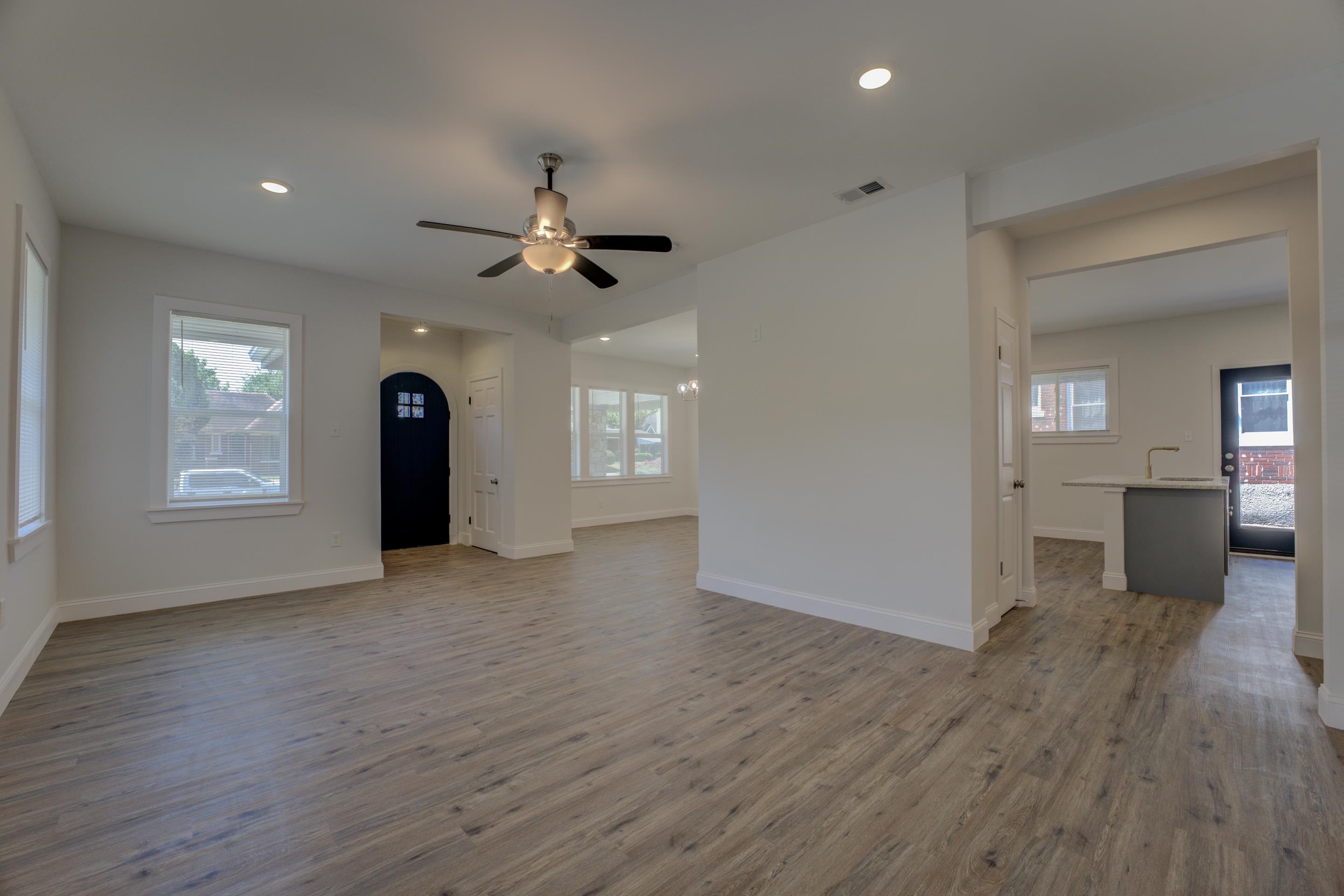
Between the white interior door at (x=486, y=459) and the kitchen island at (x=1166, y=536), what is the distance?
5.72m

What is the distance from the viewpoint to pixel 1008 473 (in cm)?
405

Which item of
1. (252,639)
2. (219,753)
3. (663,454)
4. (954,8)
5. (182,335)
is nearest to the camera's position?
(954,8)

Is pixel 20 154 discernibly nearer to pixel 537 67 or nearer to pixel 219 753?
pixel 537 67

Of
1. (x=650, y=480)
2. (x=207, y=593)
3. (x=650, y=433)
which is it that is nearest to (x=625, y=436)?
(x=650, y=433)

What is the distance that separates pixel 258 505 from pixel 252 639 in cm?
160

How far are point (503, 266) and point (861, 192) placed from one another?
229 cm

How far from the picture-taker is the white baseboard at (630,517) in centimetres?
907

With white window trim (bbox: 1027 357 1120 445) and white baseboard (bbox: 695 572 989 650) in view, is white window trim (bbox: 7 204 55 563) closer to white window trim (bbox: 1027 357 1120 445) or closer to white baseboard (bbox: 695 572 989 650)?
white baseboard (bbox: 695 572 989 650)

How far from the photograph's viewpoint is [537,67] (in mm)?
2410

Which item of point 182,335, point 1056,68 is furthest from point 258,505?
point 1056,68

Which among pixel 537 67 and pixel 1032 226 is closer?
pixel 537 67

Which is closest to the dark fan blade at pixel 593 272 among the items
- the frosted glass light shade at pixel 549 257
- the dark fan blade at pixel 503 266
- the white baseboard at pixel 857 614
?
the frosted glass light shade at pixel 549 257

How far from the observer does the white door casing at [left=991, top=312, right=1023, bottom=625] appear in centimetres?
388

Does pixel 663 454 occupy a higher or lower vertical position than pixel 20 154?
lower
